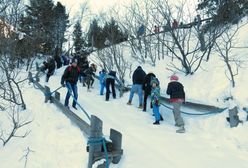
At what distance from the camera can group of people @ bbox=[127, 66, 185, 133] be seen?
9.87 meters

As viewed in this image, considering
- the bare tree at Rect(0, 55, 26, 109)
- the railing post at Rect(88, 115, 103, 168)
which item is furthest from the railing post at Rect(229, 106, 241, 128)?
the bare tree at Rect(0, 55, 26, 109)

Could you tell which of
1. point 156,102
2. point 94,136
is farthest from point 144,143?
point 156,102

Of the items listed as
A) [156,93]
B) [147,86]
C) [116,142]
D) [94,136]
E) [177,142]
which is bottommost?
[177,142]

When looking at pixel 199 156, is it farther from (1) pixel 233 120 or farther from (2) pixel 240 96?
(2) pixel 240 96

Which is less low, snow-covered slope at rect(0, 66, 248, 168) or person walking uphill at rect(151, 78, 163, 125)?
person walking uphill at rect(151, 78, 163, 125)

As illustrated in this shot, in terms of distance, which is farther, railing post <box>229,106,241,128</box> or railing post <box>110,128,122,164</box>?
railing post <box>229,106,241,128</box>

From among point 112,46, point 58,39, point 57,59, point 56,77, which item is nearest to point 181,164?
point 112,46

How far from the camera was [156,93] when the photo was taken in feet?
34.7

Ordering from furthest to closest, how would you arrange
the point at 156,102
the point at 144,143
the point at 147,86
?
the point at 147,86, the point at 156,102, the point at 144,143

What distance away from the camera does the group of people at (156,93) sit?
9.87 meters

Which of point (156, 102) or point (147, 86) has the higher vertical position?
point (147, 86)

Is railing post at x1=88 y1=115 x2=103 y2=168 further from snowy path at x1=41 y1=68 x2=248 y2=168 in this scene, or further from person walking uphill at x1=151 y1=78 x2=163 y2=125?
person walking uphill at x1=151 y1=78 x2=163 y2=125

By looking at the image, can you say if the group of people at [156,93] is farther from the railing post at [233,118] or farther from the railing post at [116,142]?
the railing post at [116,142]

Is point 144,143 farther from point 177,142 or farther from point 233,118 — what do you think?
point 233,118
